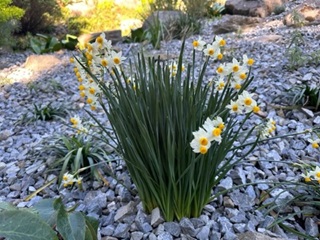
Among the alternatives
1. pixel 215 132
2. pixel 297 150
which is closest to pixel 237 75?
pixel 215 132

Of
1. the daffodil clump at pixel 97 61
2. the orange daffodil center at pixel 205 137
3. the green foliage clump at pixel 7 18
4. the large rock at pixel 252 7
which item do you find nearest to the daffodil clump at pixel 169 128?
the daffodil clump at pixel 97 61

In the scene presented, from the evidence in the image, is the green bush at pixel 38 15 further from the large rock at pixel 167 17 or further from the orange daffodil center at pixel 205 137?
the orange daffodil center at pixel 205 137

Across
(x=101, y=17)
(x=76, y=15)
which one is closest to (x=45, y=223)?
(x=76, y=15)

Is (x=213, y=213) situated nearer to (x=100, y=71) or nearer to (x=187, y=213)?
(x=187, y=213)

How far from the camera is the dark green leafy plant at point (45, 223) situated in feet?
2.93

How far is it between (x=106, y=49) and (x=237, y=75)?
450 millimetres

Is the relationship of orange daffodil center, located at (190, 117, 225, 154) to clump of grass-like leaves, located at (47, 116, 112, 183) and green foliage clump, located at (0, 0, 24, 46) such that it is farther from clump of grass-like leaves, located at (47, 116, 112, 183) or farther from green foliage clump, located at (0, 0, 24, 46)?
green foliage clump, located at (0, 0, 24, 46)

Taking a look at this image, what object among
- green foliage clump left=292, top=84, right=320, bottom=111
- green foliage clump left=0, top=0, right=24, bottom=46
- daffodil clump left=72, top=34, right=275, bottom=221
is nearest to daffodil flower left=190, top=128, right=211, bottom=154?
daffodil clump left=72, top=34, right=275, bottom=221

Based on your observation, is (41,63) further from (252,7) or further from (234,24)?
(252,7)

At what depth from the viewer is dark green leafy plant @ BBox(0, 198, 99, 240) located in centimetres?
89

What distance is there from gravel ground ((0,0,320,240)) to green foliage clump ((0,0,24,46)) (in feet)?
3.96

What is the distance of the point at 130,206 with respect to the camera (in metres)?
1.45

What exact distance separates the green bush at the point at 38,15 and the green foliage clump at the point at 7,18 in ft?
4.33

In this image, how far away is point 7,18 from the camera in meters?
4.65
